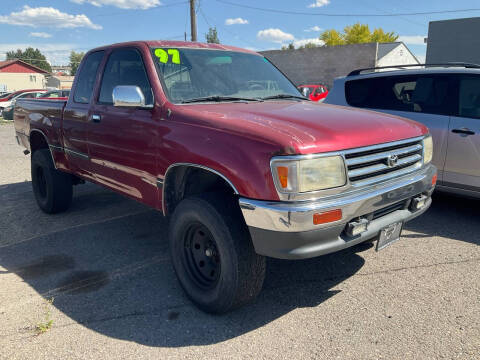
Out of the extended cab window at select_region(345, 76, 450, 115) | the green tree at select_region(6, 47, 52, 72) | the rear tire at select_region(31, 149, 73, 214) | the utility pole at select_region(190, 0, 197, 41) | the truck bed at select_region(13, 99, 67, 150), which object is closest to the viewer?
the truck bed at select_region(13, 99, 67, 150)

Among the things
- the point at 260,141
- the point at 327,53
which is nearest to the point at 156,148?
the point at 260,141

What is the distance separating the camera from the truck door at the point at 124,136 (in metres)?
3.27

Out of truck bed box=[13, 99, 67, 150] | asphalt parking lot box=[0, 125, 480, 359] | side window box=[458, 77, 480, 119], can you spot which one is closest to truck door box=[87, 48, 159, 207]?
asphalt parking lot box=[0, 125, 480, 359]

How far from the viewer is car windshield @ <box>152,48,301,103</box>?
3312mm

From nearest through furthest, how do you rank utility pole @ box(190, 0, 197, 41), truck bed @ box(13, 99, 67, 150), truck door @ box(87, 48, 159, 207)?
truck door @ box(87, 48, 159, 207) → truck bed @ box(13, 99, 67, 150) → utility pole @ box(190, 0, 197, 41)

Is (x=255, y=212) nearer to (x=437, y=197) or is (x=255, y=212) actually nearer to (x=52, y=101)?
(x=52, y=101)

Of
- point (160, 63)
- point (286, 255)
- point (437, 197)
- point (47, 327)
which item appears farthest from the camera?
point (437, 197)

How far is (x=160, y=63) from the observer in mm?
3395

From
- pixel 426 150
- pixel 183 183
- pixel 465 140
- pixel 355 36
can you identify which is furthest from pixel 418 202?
pixel 355 36

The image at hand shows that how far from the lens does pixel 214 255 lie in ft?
9.55

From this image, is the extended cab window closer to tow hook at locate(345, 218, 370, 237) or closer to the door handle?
the door handle

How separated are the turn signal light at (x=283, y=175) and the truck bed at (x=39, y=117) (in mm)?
3238

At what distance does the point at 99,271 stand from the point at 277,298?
1.66 metres

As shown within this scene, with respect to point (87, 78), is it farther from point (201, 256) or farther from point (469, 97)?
point (469, 97)
